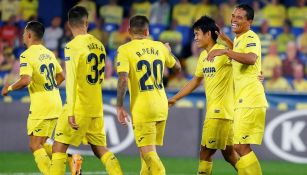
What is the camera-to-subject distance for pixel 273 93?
16500 millimetres

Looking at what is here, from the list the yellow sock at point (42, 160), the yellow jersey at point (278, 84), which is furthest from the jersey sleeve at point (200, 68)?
the yellow jersey at point (278, 84)

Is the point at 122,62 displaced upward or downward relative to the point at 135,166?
upward

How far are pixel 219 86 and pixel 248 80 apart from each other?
20.1 inches

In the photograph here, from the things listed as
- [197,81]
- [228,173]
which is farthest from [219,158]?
[197,81]

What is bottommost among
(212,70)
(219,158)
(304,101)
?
(219,158)

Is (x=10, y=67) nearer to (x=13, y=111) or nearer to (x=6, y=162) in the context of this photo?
(x=13, y=111)

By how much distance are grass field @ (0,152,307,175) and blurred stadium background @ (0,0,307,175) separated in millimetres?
15

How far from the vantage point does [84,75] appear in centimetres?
1025

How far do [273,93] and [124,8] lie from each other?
19.7 ft

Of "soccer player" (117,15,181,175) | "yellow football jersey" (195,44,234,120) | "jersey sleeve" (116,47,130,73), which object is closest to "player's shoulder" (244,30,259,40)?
"yellow football jersey" (195,44,234,120)

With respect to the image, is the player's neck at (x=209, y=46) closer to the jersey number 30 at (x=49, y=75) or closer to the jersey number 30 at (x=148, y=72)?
the jersey number 30 at (x=148, y=72)

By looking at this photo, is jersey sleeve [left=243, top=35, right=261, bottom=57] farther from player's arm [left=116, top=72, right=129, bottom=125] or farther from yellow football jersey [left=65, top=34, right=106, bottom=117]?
yellow football jersey [left=65, top=34, right=106, bottom=117]

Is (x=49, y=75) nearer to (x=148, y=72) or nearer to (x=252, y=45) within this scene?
(x=148, y=72)

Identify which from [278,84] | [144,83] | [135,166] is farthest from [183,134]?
[144,83]
